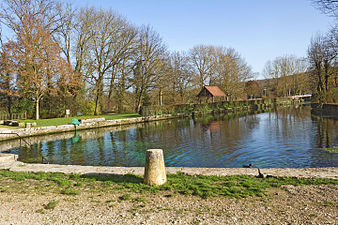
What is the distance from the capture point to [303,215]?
11.9ft

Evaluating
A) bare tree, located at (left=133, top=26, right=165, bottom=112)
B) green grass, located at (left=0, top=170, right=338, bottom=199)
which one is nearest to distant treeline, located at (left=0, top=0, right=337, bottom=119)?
bare tree, located at (left=133, top=26, right=165, bottom=112)

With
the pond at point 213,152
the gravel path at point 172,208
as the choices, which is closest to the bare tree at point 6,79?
the pond at point 213,152

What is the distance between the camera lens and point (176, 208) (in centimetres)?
403

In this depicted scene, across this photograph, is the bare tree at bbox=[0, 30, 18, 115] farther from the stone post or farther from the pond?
the stone post

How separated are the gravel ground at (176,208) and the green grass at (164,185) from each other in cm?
19

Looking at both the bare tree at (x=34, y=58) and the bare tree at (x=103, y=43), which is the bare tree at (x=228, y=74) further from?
the bare tree at (x=34, y=58)

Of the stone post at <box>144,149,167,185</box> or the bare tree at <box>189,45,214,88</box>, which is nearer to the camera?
the stone post at <box>144,149,167,185</box>

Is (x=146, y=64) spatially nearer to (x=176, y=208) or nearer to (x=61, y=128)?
(x=61, y=128)

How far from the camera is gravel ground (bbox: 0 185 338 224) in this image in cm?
360

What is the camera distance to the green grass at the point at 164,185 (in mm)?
4695

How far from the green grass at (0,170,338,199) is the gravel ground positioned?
19 cm

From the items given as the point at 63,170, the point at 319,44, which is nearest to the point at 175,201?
the point at 63,170

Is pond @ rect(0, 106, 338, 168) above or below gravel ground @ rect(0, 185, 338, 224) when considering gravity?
below

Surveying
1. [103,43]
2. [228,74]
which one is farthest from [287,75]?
[103,43]
